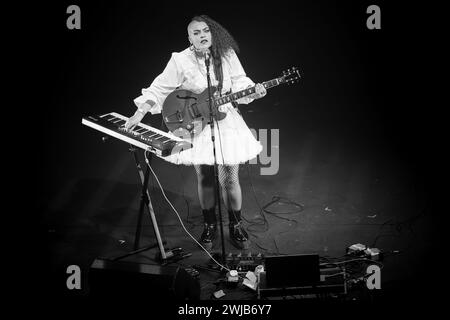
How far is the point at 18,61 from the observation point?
6.39m

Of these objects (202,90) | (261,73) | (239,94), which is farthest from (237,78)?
(261,73)

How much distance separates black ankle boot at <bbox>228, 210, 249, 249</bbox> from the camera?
14.7ft

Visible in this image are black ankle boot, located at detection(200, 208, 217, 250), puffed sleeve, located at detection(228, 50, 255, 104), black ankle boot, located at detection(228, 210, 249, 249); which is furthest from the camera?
black ankle boot, located at detection(200, 208, 217, 250)

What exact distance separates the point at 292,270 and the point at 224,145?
4.27ft

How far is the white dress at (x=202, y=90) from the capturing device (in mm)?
4289

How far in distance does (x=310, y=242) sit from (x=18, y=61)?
4368 mm

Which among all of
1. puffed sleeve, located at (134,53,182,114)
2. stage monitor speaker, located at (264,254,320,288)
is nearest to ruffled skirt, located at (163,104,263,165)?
puffed sleeve, located at (134,53,182,114)

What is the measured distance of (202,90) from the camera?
14.1 feet

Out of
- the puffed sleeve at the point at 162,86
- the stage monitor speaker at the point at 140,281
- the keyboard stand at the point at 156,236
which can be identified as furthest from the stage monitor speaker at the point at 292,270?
the puffed sleeve at the point at 162,86

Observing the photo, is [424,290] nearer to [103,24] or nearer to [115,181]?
[115,181]

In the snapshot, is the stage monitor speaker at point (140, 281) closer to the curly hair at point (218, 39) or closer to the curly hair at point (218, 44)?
the curly hair at point (218, 44)

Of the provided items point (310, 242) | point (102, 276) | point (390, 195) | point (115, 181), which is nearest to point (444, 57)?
point (390, 195)

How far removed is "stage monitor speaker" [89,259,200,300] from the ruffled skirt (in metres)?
1.19

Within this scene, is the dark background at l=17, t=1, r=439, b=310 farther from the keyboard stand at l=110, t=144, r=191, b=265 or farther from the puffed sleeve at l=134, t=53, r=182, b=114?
the puffed sleeve at l=134, t=53, r=182, b=114
